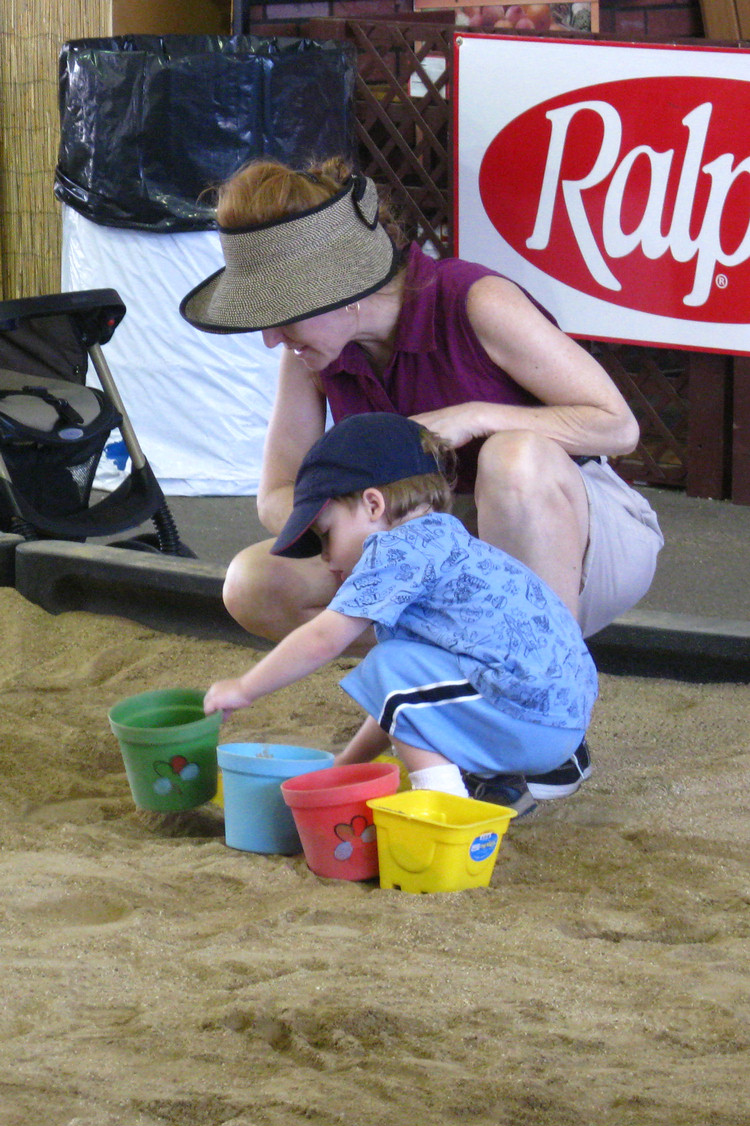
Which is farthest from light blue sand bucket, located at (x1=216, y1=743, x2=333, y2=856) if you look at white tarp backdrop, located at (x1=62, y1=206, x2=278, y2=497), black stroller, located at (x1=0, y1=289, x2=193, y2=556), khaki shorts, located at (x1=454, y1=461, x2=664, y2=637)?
white tarp backdrop, located at (x1=62, y1=206, x2=278, y2=497)

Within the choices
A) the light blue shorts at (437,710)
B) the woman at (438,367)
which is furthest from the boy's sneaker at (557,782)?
the woman at (438,367)

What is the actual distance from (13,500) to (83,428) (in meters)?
0.27

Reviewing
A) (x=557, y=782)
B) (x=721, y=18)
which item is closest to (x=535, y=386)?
(x=557, y=782)

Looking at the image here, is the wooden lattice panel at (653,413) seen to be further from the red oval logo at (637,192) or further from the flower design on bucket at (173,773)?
the flower design on bucket at (173,773)

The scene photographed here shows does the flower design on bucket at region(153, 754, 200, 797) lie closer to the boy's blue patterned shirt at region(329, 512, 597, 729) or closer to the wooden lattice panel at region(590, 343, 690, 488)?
the boy's blue patterned shirt at region(329, 512, 597, 729)

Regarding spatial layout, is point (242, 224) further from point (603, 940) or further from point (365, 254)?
point (603, 940)

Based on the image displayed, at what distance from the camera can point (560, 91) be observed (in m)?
4.38

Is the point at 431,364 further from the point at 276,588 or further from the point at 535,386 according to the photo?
the point at 276,588

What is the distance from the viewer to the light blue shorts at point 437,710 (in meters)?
1.74

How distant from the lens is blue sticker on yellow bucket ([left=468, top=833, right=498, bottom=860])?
1565 mm

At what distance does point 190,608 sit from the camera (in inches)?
115

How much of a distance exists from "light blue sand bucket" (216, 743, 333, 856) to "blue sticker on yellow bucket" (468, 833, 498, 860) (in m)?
0.29

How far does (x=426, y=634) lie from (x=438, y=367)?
55cm

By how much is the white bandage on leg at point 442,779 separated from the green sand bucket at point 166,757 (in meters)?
0.33
